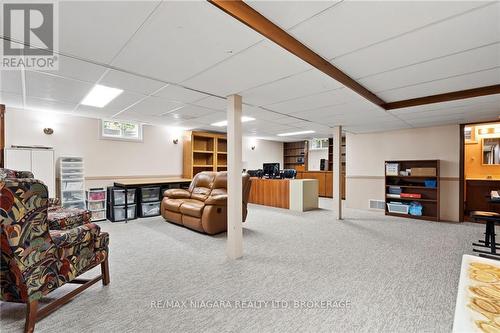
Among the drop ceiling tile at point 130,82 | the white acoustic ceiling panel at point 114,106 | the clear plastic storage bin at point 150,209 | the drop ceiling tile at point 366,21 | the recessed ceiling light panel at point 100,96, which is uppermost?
the recessed ceiling light panel at point 100,96

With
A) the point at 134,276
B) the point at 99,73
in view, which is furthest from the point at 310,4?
the point at 134,276

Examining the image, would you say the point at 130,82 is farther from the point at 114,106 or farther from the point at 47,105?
the point at 47,105

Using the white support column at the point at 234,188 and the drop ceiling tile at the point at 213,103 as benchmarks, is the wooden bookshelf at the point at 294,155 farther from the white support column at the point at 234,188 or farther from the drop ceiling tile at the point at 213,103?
the white support column at the point at 234,188

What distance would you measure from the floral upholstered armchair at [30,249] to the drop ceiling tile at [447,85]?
4.04 meters

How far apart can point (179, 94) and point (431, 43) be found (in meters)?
2.91

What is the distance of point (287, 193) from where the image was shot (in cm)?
654

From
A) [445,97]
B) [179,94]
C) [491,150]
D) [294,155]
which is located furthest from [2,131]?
[491,150]

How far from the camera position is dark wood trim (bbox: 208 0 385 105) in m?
1.51

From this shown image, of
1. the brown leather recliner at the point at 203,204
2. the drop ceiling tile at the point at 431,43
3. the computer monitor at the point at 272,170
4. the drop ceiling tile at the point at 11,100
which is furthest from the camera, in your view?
the computer monitor at the point at 272,170

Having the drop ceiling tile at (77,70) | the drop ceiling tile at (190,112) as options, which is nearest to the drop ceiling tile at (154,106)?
the drop ceiling tile at (190,112)

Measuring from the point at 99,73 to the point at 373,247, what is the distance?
428 cm

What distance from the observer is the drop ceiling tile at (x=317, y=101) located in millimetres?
3102

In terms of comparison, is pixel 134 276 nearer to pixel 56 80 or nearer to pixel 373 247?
pixel 56 80

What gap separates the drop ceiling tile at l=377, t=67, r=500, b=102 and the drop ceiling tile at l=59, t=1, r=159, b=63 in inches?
126
